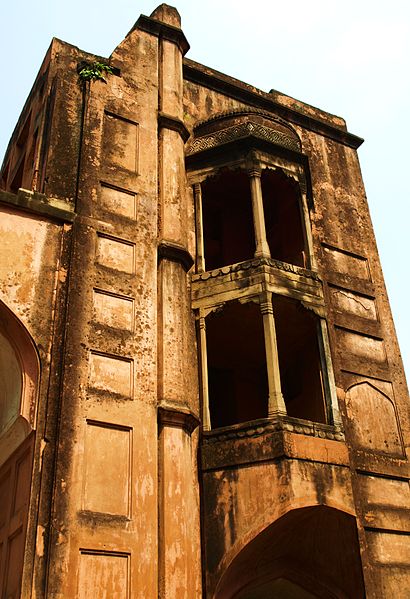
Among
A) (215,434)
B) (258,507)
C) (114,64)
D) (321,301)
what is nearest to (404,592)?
(258,507)

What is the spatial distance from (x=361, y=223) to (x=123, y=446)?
8349mm

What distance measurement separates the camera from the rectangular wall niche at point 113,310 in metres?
10.2

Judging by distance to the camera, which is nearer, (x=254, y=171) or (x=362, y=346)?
(x=254, y=171)

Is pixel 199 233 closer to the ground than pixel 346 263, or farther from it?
closer to the ground

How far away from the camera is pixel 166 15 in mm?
14352

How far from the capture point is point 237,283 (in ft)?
39.4

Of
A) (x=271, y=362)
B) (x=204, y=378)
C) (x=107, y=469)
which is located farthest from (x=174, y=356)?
(x=107, y=469)

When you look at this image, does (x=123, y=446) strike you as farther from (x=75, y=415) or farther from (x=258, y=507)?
(x=258, y=507)

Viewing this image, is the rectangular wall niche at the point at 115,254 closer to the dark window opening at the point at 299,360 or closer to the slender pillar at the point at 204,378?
the slender pillar at the point at 204,378

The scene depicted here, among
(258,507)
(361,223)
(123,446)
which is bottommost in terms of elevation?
(258,507)

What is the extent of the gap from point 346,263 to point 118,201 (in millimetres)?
5216

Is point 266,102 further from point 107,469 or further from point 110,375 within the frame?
point 107,469

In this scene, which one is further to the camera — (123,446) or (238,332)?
(238,332)

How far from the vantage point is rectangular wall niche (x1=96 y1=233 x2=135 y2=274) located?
35.3 feet
